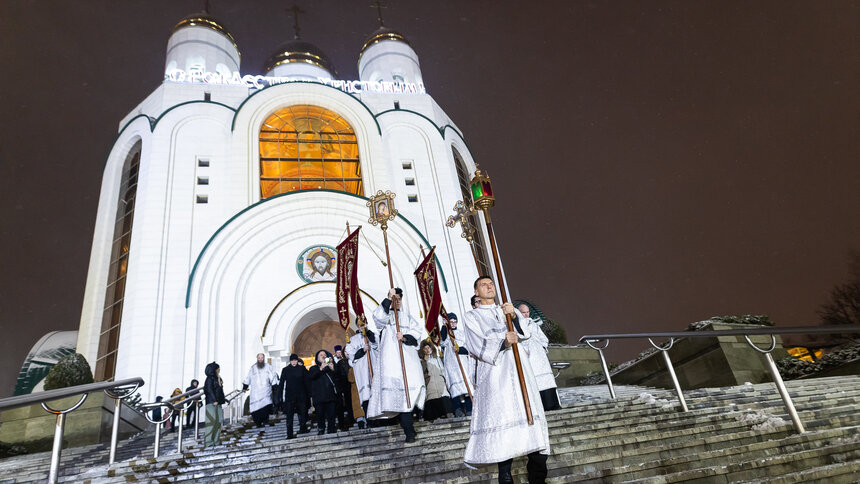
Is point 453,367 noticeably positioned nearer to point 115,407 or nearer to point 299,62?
point 115,407

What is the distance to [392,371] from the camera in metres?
6.25

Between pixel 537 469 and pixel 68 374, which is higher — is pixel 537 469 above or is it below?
below

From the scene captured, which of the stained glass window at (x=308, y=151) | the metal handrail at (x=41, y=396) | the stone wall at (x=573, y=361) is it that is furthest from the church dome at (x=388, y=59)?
the metal handrail at (x=41, y=396)

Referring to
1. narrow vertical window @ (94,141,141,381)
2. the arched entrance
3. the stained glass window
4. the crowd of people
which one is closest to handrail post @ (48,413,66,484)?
the crowd of people

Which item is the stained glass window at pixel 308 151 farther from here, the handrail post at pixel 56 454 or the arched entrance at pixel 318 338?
the handrail post at pixel 56 454

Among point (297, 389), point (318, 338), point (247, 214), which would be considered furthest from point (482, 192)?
point (318, 338)

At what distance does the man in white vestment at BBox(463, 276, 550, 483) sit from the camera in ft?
11.7

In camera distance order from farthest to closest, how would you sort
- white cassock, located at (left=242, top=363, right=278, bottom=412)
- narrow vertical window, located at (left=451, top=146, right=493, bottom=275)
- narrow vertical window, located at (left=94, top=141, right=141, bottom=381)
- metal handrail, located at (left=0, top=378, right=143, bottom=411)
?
1. narrow vertical window, located at (left=451, top=146, right=493, bottom=275)
2. narrow vertical window, located at (left=94, top=141, right=141, bottom=381)
3. white cassock, located at (left=242, top=363, right=278, bottom=412)
4. metal handrail, located at (left=0, top=378, right=143, bottom=411)

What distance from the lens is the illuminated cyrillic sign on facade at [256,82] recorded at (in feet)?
64.0

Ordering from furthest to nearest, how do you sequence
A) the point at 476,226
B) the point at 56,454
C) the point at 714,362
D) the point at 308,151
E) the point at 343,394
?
the point at 476,226
the point at 308,151
the point at 714,362
the point at 343,394
the point at 56,454

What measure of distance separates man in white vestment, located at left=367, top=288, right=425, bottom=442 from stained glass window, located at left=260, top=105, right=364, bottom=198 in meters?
12.6

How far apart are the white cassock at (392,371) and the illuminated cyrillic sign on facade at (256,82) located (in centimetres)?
1482

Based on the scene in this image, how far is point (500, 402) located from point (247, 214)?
1335 cm

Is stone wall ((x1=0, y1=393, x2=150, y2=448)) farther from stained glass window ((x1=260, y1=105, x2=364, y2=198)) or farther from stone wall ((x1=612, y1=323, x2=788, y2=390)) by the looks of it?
stone wall ((x1=612, y1=323, x2=788, y2=390))
